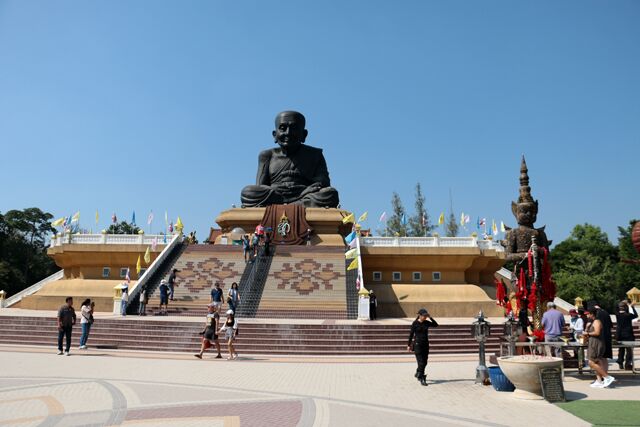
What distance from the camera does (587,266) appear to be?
122ft

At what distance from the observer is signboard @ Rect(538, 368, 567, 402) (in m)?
7.15

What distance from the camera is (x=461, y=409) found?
6.68 metres

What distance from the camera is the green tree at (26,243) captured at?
43.8 meters

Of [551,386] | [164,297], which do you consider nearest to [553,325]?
[551,386]

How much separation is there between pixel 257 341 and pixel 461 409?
7.66 m

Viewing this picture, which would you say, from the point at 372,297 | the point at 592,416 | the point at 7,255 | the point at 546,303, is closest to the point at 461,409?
the point at 592,416

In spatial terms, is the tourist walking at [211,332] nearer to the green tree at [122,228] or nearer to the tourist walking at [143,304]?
the tourist walking at [143,304]

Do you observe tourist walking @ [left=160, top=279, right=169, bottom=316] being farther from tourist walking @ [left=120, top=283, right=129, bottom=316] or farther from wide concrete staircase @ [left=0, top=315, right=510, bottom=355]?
wide concrete staircase @ [left=0, top=315, right=510, bottom=355]

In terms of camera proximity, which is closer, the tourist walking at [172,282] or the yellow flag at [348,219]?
the tourist walking at [172,282]

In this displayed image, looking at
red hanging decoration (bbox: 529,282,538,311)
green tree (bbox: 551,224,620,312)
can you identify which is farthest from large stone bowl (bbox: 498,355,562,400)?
green tree (bbox: 551,224,620,312)

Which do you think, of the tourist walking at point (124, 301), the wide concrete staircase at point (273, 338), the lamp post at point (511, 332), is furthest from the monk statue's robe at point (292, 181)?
the lamp post at point (511, 332)

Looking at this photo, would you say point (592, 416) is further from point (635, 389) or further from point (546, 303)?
point (546, 303)

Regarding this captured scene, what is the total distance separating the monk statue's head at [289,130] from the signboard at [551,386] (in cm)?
2570

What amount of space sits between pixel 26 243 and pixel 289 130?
31.1 m
